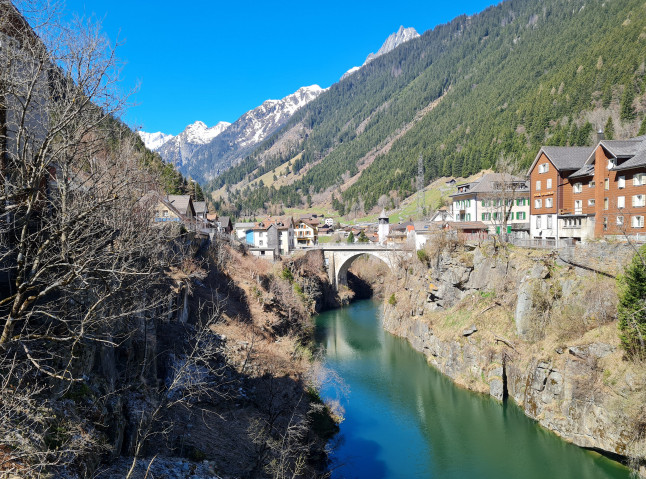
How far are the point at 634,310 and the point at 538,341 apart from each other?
24.5 feet

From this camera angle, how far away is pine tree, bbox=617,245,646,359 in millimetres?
17781

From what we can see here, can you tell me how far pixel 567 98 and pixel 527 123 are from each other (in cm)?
946

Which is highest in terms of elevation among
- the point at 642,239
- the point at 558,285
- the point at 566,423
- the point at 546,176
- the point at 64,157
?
the point at 546,176

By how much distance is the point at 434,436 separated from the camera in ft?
77.2

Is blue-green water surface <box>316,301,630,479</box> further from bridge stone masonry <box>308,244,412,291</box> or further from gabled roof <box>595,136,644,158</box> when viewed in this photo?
bridge stone masonry <box>308,244,412,291</box>

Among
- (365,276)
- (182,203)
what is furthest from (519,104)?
(182,203)

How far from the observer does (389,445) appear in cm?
2247

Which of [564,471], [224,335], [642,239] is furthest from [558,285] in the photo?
[224,335]

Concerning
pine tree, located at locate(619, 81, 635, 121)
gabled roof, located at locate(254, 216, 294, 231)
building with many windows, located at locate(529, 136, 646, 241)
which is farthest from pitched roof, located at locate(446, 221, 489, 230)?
pine tree, located at locate(619, 81, 635, 121)

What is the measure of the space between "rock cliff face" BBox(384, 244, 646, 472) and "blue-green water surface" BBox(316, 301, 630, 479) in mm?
892

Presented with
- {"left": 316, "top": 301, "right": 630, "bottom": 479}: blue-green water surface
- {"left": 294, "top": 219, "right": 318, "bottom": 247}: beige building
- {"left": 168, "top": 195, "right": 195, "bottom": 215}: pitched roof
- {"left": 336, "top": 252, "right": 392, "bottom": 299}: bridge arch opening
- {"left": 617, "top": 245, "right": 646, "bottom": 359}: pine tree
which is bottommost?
{"left": 316, "top": 301, "right": 630, "bottom": 479}: blue-green water surface

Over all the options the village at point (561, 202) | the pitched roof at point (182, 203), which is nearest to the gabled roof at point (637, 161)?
the village at point (561, 202)

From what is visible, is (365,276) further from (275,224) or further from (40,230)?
(40,230)

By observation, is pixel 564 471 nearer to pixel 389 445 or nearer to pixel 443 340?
pixel 389 445
